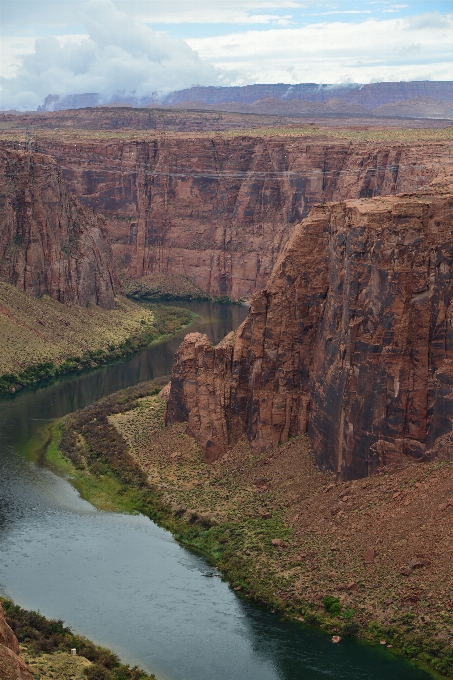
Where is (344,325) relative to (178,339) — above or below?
above

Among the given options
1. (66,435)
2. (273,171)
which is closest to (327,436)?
(66,435)

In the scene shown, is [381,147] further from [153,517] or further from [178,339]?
[153,517]

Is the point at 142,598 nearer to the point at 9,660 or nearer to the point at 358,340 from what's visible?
the point at 358,340

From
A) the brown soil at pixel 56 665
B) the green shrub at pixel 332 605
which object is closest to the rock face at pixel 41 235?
the green shrub at pixel 332 605

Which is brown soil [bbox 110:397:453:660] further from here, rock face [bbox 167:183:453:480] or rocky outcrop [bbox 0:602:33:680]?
rocky outcrop [bbox 0:602:33:680]

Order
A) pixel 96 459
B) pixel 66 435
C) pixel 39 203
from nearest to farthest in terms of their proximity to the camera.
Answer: pixel 96 459, pixel 66 435, pixel 39 203

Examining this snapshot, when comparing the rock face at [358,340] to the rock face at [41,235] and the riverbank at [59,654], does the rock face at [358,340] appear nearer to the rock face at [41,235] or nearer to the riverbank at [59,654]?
the riverbank at [59,654]

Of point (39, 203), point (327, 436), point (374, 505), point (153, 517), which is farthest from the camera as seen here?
point (39, 203)

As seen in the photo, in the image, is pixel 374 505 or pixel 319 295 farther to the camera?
pixel 319 295
